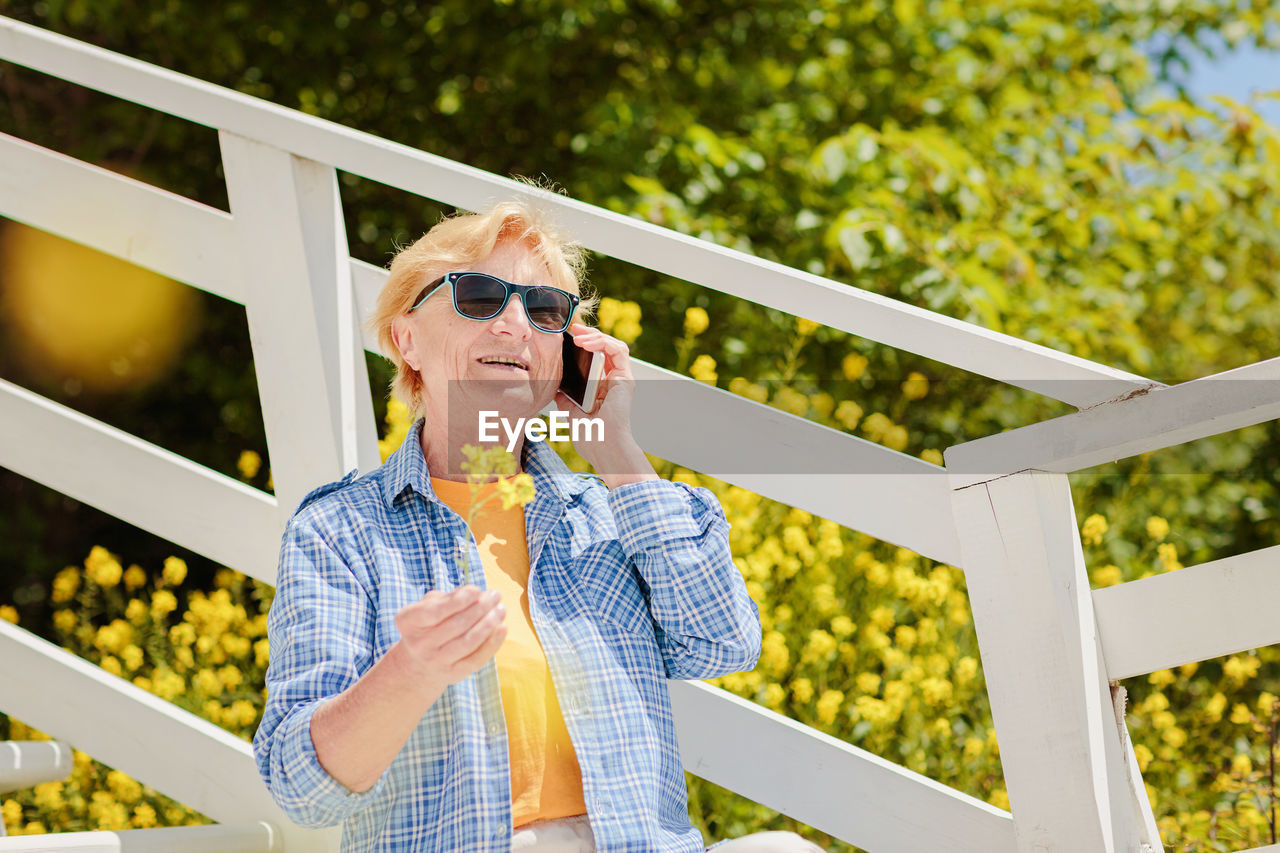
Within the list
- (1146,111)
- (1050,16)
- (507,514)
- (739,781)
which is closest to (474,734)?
(507,514)

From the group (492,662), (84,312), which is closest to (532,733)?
(492,662)

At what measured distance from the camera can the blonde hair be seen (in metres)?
1.62

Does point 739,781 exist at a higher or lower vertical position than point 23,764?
lower

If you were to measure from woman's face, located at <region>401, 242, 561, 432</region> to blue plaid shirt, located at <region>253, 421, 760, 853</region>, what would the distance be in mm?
96

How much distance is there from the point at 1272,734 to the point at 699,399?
120 cm

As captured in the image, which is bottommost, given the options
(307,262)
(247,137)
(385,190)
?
(307,262)

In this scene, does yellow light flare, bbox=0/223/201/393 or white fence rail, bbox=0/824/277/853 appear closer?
white fence rail, bbox=0/824/277/853

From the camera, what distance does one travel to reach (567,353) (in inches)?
65.9

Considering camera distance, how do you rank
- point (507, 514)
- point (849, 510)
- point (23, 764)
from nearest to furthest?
point (507, 514), point (849, 510), point (23, 764)

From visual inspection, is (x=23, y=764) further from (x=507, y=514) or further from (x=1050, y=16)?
(x=1050, y=16)

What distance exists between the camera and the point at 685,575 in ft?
5.01

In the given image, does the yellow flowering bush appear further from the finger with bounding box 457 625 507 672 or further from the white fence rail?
the finger with bounding box 457 625 507 672

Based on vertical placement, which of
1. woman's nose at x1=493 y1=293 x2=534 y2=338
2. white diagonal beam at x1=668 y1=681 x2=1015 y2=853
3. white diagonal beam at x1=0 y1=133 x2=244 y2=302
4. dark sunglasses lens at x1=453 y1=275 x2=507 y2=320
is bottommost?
white diagonal beam at x1=668 y1=681 x2=1015 y2=853

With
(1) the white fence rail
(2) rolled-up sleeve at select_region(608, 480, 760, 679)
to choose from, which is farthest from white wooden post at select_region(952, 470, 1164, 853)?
(1) the white fence rail
